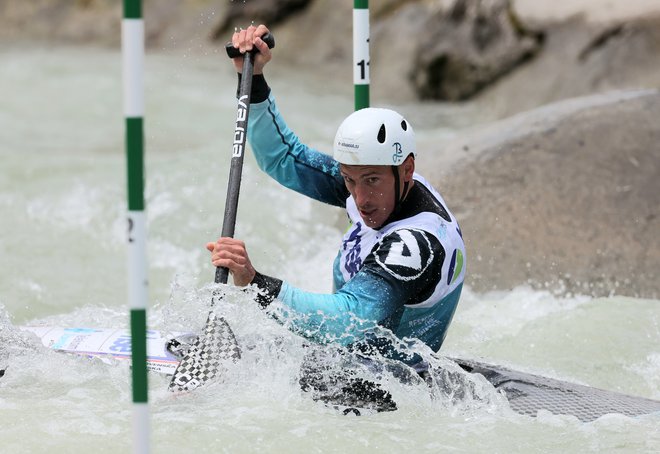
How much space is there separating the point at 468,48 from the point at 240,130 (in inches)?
307

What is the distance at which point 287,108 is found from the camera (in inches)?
445

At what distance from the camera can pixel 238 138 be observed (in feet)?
13.6

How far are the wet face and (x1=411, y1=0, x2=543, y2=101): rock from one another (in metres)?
7.84

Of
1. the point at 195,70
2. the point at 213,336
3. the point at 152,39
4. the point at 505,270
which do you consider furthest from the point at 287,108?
the point at 213,336

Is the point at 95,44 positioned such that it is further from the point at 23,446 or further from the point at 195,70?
the point at 23,446

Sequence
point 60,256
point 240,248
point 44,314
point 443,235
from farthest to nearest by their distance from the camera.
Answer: point 60,256 < point 44,314 < point 443,235 < point 240,248

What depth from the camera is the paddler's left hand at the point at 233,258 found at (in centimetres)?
344

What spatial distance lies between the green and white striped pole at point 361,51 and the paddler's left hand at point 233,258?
1929 millimetres

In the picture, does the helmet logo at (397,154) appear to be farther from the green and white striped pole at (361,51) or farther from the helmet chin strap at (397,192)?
the green and white striped pole at (361,51)

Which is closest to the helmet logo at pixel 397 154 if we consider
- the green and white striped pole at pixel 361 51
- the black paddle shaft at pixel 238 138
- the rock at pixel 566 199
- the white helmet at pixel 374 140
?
the white helmet at pixel 374 140

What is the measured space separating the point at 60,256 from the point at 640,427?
4411mm

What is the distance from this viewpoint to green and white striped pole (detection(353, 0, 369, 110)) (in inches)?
204

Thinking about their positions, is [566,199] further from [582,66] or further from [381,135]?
[582,66]

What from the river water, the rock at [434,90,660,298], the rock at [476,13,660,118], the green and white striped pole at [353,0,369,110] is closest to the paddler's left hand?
the river water
